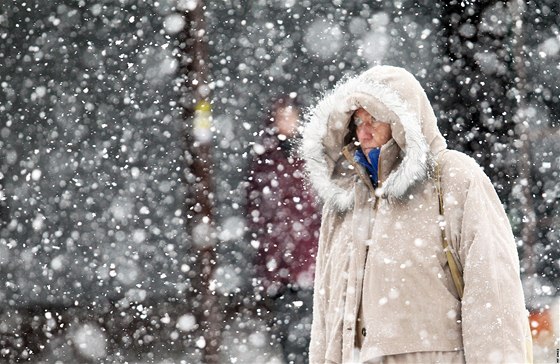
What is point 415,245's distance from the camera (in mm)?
1910

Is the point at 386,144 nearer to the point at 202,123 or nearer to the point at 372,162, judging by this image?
the point at 372,162

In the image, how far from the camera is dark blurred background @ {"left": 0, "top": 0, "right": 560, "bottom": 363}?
5.58 meters

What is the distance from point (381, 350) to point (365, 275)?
8.8 inches

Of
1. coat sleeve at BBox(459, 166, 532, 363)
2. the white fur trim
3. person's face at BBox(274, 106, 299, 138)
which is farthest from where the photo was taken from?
person's face at BBox(274, 106, 299, 138)

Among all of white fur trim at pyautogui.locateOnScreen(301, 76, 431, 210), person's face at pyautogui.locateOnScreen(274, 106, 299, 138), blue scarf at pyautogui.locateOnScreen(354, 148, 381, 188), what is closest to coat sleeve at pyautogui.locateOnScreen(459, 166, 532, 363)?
white fur trim at pyautogui.locateOnScreen(301, 76, 431, 210)

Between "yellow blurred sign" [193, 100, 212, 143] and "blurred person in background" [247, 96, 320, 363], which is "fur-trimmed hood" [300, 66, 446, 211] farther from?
"yellow blurred sign" [193, 100, 212, 143]

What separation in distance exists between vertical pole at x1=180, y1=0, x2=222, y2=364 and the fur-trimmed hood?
3275 mm

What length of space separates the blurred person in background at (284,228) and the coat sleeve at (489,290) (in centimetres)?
366

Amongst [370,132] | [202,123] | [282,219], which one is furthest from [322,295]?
[202,123]

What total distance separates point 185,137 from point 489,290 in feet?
13.6

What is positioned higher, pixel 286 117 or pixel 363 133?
pixel 286 117

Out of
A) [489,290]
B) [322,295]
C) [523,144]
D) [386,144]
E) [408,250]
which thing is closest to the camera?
[489,290]

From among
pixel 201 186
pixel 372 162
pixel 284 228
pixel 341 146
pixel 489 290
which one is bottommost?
pixel 489 290

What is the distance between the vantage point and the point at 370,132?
7.08 ft
